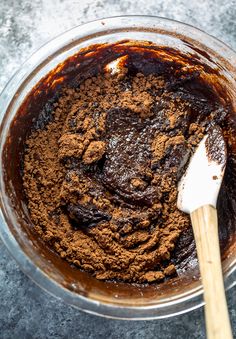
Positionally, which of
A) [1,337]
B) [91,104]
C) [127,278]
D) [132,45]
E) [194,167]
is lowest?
[1,337]

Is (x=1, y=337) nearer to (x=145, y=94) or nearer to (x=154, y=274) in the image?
(x=154, y=274)

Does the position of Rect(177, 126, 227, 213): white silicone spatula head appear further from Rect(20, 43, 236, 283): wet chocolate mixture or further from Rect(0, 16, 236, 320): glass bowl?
Rect(0, 16, 236, 320): glass bowl

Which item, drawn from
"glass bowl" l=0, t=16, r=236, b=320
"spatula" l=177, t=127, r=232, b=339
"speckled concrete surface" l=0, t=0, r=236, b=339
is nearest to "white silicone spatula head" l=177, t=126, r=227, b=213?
"spatula" l=177, t=127, r=232, b=339

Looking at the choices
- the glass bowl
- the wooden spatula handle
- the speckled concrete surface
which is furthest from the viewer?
the speckled concrete surface

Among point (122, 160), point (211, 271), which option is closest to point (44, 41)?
point (122, 160)

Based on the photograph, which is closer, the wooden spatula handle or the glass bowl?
the wooden spatula handle

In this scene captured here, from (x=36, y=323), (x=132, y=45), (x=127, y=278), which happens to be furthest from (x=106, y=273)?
(x=132, y=45)

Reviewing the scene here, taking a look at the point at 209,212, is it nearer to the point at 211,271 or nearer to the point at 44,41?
the point at 211,271
